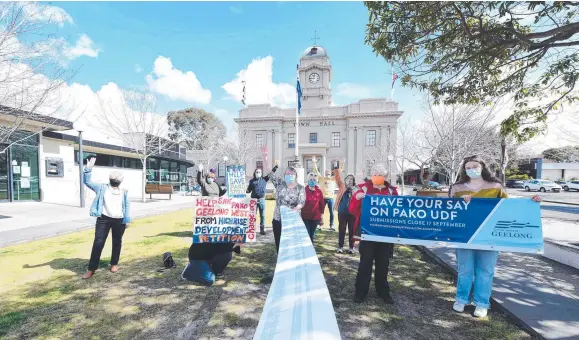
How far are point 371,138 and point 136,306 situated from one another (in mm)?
36564

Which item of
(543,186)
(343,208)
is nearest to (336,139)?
(543,186)

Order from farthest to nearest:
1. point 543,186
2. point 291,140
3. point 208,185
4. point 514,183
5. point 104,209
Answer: point 291,140 < point 514,183 < point 543,186 < point 208,185 < point 104,209

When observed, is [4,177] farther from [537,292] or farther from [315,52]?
[315,52]

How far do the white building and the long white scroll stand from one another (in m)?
33.5

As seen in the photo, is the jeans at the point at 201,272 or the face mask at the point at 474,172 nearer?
→ the face mask at the point at 474,172

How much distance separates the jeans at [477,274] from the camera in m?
3.17

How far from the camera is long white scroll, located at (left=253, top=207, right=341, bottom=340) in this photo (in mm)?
1205

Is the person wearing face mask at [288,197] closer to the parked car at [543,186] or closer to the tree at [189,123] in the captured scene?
the parked car at [543,186]

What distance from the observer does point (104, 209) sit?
4.31m

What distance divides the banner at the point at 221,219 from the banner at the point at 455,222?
7.16 ft

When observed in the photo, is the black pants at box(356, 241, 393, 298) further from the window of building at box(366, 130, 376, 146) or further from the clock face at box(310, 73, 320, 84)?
the clock face at box(310, 73, 320, 84)

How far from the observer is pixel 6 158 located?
12.6 m

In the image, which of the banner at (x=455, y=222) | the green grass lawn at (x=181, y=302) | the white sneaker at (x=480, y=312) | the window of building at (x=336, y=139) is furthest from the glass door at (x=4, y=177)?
the window of building at (x=336, y=139)

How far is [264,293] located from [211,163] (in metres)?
32.9
